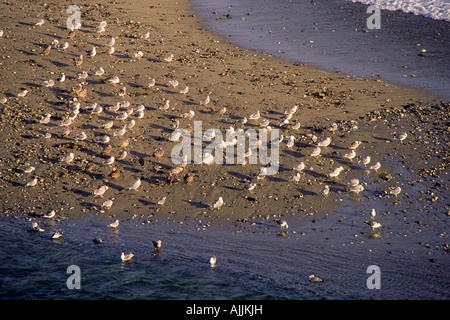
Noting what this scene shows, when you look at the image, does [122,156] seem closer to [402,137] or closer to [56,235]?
[56,235]

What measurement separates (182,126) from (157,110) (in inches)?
56.2

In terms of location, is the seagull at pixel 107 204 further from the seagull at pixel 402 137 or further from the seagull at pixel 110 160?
the seagull at pixel 402 137

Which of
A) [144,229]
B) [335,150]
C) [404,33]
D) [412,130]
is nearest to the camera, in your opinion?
[144,229]

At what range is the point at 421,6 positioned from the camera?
31.5 meters

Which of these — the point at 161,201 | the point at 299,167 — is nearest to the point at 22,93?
the point at 161,201

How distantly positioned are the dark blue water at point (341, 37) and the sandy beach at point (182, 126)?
4.65ft

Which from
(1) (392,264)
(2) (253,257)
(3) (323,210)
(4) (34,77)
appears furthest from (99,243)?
(4) (34,77)

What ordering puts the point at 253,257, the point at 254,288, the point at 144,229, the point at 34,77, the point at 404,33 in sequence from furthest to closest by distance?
the point at 404,33 → the point at 34,77 → the point at 144,229 → the point at 253,257 → the point at 254,288

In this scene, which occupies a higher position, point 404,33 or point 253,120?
point 404,33

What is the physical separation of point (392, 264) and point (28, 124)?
12.4 metres

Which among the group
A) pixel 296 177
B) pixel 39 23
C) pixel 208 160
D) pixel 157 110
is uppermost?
pixel 39 23

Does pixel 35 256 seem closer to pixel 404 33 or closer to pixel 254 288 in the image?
pixel 254 288

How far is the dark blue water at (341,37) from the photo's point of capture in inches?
883

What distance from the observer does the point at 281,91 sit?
19797 millimetres
